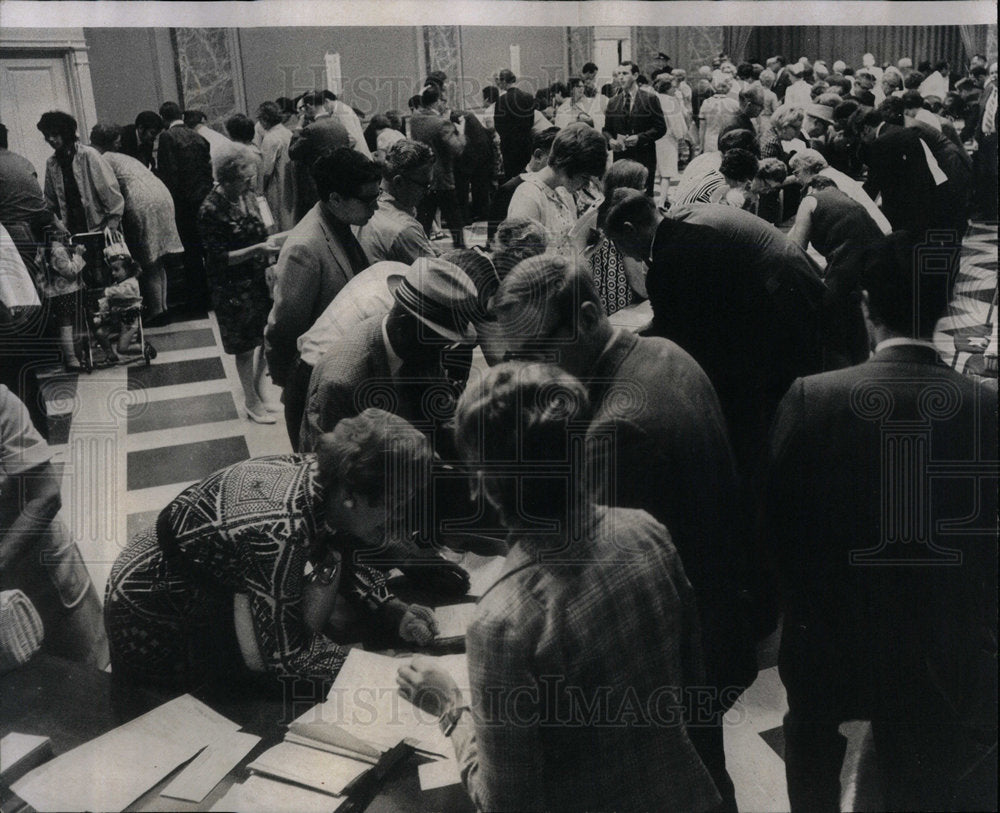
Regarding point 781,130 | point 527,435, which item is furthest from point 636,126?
point 527,435

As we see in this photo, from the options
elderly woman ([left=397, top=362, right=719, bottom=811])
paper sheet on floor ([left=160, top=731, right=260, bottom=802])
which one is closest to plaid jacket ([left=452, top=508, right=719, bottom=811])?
elderly woman ([left=397, top=362, right=719, bottom=811])

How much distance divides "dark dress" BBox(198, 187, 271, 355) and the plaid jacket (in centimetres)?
91

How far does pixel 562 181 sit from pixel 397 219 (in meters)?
0.42

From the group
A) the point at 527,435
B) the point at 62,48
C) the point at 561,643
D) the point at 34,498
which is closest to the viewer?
the point at 561,643

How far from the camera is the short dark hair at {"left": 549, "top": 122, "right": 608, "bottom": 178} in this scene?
233 cm

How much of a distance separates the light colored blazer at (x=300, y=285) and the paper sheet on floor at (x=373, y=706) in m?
0.76

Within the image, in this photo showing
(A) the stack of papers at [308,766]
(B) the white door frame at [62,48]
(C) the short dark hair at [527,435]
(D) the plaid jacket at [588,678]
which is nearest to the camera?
(D) the plaid jacket at [588,678]

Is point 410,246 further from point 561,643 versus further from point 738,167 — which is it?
point 561,643

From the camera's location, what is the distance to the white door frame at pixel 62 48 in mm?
2168

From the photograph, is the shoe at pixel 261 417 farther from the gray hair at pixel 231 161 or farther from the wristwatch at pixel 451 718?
the wristwatch at pixel 451 718

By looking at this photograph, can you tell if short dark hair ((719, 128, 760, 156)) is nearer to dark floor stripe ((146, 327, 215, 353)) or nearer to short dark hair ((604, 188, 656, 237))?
short dark hair ((604, 188, 656, 237))

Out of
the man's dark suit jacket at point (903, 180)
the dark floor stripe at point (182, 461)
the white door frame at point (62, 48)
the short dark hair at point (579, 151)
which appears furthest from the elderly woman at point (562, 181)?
the white door frame at point (62, 48)

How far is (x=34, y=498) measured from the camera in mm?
2381

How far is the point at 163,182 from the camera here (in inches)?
90.0
